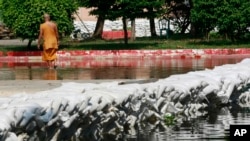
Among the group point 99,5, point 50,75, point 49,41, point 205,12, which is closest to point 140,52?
point 99,5

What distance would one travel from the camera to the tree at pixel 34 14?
114 ft

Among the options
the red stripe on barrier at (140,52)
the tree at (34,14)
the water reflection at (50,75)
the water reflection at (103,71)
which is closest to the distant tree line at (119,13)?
the tree at (34,14)

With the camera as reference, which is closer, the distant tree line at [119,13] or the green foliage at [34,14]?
the green foliage at [34,14]

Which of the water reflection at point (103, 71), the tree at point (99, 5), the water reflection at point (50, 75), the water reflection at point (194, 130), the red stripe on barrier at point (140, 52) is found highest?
the tree at point (99, 5)

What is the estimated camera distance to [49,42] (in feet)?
70.6

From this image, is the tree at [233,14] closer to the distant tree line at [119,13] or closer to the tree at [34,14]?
the distant tree line at [119,13]

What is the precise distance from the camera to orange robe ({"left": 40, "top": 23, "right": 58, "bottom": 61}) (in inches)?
848

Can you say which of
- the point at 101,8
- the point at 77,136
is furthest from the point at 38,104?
the point at 101,8

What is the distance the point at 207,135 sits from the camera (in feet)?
30.2

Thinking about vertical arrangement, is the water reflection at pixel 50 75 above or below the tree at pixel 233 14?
below

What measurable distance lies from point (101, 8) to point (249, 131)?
29.6m

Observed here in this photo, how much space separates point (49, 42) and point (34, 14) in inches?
532

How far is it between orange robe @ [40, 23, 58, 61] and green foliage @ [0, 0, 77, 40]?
1314 cm

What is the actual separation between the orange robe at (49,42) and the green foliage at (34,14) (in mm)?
13137
